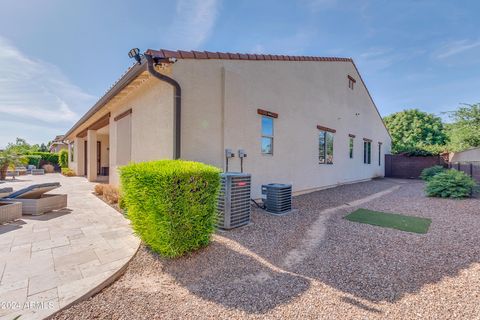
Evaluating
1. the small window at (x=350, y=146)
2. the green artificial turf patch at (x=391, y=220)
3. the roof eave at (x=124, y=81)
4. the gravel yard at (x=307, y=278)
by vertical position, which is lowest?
the gravel yard at (x=307, y=278)

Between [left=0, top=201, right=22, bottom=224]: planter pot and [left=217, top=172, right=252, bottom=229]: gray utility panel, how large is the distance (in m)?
4.81

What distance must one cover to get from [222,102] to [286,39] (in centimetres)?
470

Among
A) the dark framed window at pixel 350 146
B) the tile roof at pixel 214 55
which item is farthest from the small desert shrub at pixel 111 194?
the dark framed window at pixel 350 146

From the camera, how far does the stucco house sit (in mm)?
6285

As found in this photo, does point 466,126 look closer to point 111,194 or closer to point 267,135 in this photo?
point 267,135

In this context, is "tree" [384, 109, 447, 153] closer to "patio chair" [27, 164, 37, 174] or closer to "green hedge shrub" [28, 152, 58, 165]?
"patio chair" [27, 164, 37, 174]

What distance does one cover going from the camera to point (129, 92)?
27.1ft

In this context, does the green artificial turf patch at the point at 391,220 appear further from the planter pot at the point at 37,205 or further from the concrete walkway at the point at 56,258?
the planter pot at the point at 37,205

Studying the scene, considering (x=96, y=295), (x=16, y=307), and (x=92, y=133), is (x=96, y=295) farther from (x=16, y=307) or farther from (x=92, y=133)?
(x=92, y=133)

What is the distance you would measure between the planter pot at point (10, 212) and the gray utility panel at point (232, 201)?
4.81 m

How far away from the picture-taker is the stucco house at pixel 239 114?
20.6 feet

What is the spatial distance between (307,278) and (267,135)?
5.59 m

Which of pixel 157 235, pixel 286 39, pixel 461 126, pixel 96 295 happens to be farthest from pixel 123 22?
pixel 461 126

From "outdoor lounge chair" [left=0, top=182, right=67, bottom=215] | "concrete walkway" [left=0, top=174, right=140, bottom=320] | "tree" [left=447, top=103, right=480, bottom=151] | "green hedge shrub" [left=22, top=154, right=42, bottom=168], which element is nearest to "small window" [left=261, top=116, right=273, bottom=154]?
"concrete walkway" [left=0, top=174, right=140, bottom=320]
